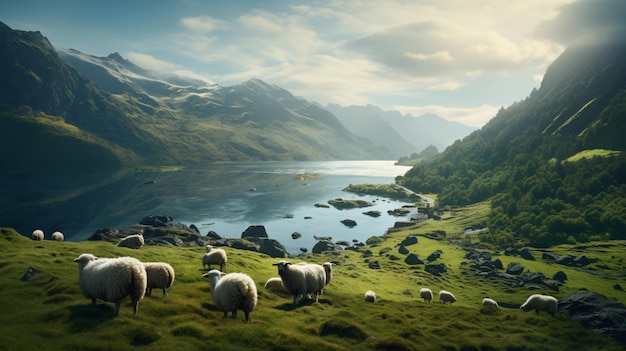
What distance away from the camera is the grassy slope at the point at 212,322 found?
1712cm

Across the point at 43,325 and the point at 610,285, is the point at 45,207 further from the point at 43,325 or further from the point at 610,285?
the point at 610,285

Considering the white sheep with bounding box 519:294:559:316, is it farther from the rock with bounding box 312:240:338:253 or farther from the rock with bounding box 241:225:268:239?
the rock with bounding box 241:225:268:239

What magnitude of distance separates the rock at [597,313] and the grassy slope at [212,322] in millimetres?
3568

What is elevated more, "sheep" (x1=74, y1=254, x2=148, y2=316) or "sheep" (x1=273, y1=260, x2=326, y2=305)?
"sheep" (x1=74, y1=254, x2=148, y2=316)

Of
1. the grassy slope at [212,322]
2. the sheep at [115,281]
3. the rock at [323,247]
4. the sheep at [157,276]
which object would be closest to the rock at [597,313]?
the grassy slope at [212,322]

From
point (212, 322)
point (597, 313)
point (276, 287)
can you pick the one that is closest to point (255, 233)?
point (276, 287)

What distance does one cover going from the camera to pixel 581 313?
3725 cm

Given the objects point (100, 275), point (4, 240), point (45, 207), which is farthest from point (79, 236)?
point (100, 275)

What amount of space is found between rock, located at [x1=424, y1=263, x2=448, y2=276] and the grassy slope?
5166cm

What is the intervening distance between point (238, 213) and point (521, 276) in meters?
112

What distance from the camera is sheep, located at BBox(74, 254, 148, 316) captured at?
1884 centimetres

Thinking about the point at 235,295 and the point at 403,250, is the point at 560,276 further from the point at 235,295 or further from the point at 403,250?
the point at 235,295

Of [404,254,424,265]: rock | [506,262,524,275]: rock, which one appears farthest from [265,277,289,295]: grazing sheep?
[506,262,524,275]: rock

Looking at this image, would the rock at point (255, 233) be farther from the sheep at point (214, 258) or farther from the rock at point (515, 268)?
the rock at point (515, 268)
